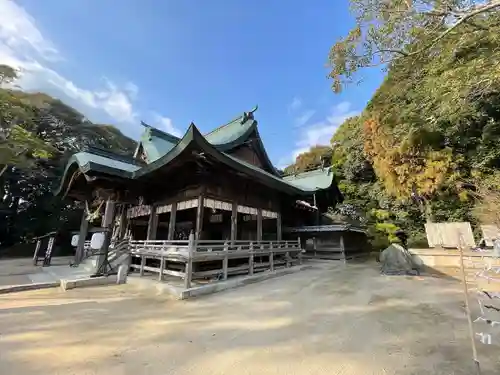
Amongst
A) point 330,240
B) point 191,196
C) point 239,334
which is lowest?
point 239,334

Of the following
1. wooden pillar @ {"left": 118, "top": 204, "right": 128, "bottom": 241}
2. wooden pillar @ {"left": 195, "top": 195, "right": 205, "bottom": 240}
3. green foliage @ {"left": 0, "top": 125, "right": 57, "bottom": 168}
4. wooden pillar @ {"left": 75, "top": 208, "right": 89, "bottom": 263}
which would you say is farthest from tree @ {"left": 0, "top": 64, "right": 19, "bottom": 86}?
wooden pillar @ {"left": 195, "top": 195, "right": 205, "bottom": 240}

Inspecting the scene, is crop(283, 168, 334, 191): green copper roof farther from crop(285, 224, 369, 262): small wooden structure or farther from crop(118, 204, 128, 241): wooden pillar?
crop(118, 204, 128, 241): wooden pillar

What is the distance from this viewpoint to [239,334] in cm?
445

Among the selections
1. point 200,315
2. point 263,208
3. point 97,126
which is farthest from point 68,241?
point 200,315

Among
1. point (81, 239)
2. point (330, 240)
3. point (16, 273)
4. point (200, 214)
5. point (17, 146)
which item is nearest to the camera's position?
point (200, 214)

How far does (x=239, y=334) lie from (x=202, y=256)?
366 centimetres

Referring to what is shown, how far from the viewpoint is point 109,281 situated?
909 centimetres

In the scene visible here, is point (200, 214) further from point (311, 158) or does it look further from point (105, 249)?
point (311, 158)

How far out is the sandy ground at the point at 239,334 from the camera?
10.7 ft

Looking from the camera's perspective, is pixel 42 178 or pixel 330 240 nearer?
pixel 330 240

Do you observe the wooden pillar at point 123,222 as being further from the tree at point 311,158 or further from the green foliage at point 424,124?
the tree at point 311,158

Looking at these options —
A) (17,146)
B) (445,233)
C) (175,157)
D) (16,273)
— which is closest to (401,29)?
(175,157)

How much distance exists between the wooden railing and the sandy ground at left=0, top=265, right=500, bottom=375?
1.16 m

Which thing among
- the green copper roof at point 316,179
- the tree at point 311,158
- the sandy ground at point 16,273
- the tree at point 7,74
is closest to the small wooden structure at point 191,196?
the sandy ground at point 16,273
